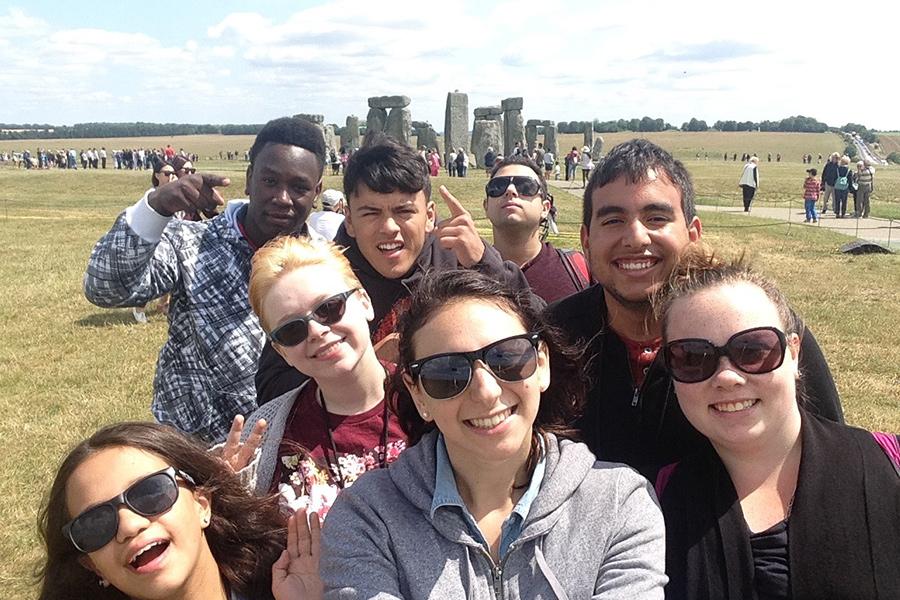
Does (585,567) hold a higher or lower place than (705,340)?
lower

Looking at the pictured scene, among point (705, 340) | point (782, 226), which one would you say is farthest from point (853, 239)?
point (705, 340)

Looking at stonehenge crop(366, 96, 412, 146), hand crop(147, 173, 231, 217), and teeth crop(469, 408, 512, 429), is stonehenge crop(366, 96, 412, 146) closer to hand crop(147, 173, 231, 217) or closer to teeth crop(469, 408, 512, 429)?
hand crop(147, 173, 231, 217)

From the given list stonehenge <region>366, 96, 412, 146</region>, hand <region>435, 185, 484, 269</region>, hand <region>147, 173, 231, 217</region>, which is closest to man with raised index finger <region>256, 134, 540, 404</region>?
hand <region>435, 185, 484, 269</region>

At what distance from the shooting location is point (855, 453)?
2289 mm

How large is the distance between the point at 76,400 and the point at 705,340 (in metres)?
7.18

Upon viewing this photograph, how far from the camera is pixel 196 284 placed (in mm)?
3439

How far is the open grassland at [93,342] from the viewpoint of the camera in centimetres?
630

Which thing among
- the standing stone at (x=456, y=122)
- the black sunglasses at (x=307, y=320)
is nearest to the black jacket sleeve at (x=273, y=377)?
the black sunglasses at (x=307, y=320)

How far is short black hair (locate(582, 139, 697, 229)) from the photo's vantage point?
9.98ft

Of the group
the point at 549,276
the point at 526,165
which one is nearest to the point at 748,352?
the point at 549,276

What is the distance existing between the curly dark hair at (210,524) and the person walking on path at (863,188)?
22132 mm

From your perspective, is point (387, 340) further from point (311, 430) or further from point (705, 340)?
point (705, 340)

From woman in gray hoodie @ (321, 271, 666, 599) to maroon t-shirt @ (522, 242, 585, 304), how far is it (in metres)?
2.20

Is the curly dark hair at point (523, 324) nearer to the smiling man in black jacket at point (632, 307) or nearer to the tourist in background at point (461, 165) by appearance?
the smiling man in black jacket at point (632, 307)
